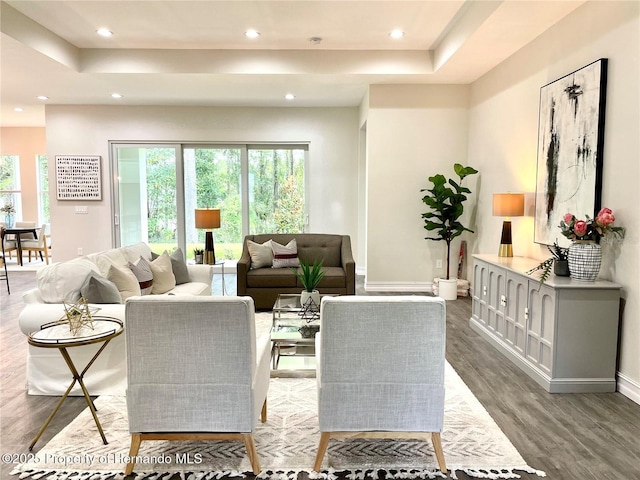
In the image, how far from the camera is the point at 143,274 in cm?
371

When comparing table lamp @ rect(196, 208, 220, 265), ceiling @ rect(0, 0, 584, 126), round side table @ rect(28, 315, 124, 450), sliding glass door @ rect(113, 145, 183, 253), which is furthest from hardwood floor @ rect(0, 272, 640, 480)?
sliding glass door @ rect(113, 145, 183, 253)

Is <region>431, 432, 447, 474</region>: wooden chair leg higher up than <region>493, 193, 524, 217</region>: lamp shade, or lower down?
lower down

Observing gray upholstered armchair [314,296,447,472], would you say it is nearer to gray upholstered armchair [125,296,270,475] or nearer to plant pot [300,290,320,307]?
gray upholstered armchair [125,296,270,475]

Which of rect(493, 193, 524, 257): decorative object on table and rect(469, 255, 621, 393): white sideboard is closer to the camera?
rect(469, 255, 621, 393): white sideboard

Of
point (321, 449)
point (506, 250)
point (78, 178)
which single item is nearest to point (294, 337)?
point (321, 449)

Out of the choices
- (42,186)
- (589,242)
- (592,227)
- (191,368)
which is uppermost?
(42,186)

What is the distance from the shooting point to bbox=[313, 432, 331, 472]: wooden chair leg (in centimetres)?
200

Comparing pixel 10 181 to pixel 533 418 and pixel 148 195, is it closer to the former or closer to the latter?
pixel 148 195

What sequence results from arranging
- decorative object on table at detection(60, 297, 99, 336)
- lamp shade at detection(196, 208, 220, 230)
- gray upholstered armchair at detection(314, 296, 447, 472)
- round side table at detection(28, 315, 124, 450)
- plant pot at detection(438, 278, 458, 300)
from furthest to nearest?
plant pot at detection(438, 278, 458, 300) → lamp shade at detection(196, 208, 220, 230) → decorative object on table at detection(60, 297, 99, 336) → round side table at detection(28, 315, 124, 450) → gray upholstered armchair at detection(314, 296, 447, 472)

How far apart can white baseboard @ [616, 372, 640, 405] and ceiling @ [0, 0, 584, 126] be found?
2.76 meters

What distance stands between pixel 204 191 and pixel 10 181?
5.26 meters

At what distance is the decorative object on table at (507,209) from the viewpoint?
4.18m

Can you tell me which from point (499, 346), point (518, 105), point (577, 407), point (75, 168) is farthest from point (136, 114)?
point (577, 407)

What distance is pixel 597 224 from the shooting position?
2.95m
